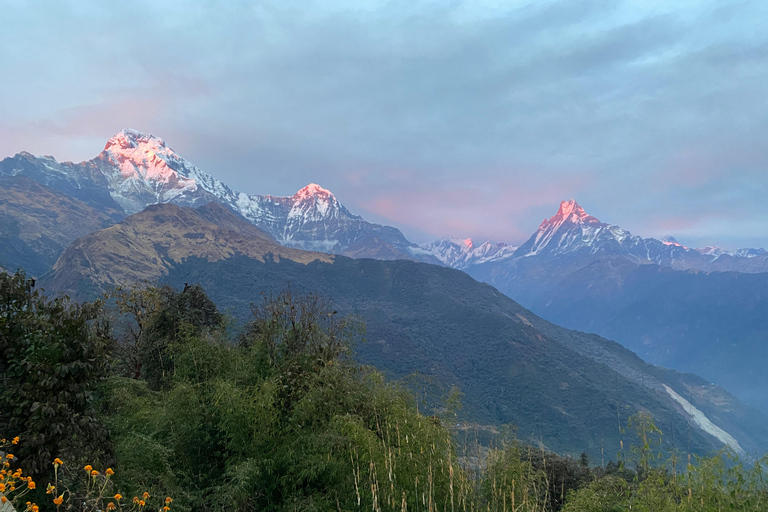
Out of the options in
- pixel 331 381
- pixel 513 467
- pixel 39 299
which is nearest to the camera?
pixel 39 299

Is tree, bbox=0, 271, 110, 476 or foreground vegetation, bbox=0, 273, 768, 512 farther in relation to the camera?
foreground vegetation, bbox=0, 273, 768, 512

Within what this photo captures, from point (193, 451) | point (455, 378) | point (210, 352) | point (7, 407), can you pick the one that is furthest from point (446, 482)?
point (455, 378)

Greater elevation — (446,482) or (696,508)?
(696,508)

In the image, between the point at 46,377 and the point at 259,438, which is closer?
the point at 46,377

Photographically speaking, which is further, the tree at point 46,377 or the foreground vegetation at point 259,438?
the foreground vegetation at point 259,438

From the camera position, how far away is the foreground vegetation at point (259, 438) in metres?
8.58

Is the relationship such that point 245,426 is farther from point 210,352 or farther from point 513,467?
point 513,467

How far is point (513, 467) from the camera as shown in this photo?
1700 cm

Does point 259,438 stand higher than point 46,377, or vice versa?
point 46,377

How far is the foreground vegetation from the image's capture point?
28.1ft

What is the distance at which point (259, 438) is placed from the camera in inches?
541

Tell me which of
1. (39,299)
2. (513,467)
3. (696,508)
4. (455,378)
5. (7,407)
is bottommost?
(455,378)

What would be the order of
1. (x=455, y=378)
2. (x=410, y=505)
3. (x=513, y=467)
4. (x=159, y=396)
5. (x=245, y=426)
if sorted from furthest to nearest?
(x=455, y=378)
(x=159, y=396)
(x=513, y=467)
(x=245, y=426)
(x=410, y=505)

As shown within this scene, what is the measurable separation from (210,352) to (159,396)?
2.93m
